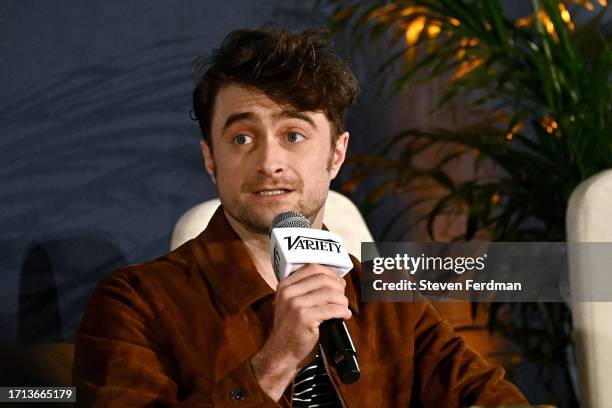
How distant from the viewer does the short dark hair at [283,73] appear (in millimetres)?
1229

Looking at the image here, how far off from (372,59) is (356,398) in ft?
3.25

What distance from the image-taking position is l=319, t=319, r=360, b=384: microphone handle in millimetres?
828

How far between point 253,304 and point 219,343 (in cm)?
7

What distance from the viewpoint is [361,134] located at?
1940mm

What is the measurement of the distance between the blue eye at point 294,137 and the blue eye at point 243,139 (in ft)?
0.18

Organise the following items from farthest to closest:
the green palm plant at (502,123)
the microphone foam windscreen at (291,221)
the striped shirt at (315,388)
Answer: the green palm plant at (502,123), the striped shirt at (315,388), the microphone foam windscreen at (291,221)

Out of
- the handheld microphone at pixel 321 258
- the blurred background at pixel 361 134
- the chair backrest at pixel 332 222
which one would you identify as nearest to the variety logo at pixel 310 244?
the handheld microphone at pixel 321 258

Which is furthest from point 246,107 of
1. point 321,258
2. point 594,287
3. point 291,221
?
point 594,287

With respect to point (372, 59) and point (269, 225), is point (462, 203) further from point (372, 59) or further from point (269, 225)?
point (269, 225)

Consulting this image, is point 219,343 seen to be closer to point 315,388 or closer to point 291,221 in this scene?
point 315,388

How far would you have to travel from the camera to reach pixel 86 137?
1.65 m

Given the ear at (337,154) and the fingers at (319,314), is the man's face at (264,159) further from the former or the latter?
the fingers at (319,314)

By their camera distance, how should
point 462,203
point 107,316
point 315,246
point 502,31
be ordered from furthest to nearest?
point 462,203 < point 502,31 < point 107,316 < point 315,246

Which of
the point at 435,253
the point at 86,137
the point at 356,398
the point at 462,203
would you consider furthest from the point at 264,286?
the point at 462,203
